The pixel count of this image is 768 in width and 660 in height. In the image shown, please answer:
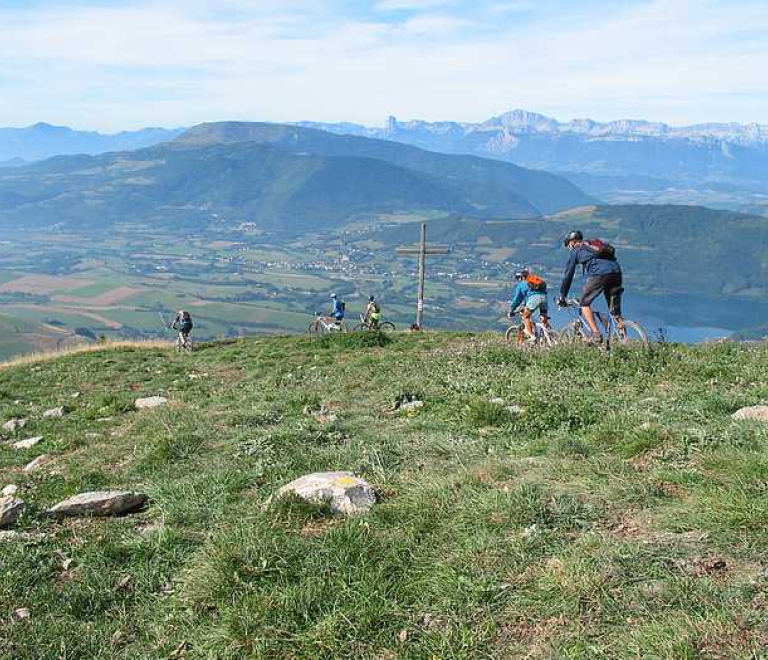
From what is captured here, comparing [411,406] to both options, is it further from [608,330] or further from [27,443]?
[27,443]

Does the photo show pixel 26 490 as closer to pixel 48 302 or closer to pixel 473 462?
pixel 473 462

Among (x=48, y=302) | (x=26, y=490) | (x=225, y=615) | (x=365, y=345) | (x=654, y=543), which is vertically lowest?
(x=48, y=302)

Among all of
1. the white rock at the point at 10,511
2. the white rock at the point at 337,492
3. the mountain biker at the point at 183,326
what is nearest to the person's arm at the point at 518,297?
the white rock at the point at 337,492

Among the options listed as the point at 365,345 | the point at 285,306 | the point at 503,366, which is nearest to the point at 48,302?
the point at 285,306

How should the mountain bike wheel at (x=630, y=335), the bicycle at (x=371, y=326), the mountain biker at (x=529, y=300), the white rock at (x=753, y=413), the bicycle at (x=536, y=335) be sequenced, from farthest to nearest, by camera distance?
1. the bicycle at (x=371, y=326)
2. the mountain biker at (x=529, y=300)
3. the bicycle at (x=536, y=335)
4. the mountain bike wheel at (x=630, y=335)
5. the white rock at (x=753, y=413)

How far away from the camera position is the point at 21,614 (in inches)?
205

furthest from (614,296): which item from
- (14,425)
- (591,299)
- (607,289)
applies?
(14,425)

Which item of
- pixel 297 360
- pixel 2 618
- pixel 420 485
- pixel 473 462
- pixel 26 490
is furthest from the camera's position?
pixel 297 360

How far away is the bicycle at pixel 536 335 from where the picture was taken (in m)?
16.2

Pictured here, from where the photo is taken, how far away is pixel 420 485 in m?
6.39

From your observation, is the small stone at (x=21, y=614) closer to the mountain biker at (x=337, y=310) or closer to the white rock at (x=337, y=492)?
the white rock at (x=337, y=492)

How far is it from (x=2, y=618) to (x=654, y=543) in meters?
4.78

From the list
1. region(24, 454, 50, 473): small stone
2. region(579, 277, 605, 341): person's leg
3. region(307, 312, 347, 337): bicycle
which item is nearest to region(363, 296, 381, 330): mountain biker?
region(307, 312, 347, 337): bicycle

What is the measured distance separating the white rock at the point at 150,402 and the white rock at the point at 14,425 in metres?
2.00
